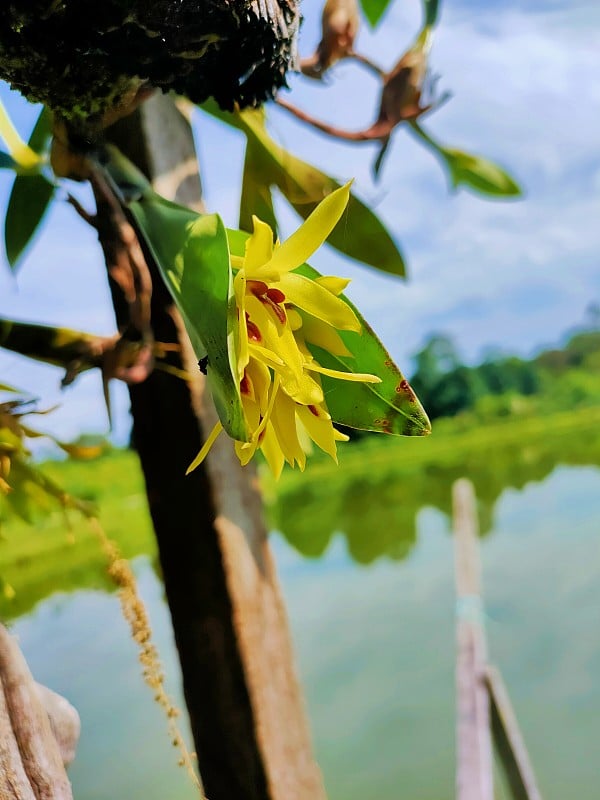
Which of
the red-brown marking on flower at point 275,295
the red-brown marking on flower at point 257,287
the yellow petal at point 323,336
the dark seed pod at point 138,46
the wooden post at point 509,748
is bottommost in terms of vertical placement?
the wooden post at point 509,748

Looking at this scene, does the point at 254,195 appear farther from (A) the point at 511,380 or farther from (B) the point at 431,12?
(A) the point at 511,380

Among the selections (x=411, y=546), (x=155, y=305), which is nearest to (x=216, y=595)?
(x=155, y=305)

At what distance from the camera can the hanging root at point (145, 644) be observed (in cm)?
27

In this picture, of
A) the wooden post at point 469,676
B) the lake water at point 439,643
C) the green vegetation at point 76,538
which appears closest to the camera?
the green vegetation at point 76,538

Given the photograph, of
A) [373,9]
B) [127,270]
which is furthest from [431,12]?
[127,270]

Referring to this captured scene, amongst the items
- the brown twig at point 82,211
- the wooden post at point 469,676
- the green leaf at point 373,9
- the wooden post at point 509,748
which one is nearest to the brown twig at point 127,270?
the brown twig at point 82,211

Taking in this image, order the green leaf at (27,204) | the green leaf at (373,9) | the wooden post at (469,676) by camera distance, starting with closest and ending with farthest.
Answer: the green leaf at (27,204)
the green leaf at (373,9)
the wooden post at (469,676)

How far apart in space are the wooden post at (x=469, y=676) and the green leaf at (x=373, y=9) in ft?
2.83

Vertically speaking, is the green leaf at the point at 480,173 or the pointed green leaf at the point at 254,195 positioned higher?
the green leaf at the point at 480,173

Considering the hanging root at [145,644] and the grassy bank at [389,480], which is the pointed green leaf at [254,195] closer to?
the hanging root at [145,644]

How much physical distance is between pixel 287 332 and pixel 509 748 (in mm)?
1292

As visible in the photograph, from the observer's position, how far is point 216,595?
50 cm

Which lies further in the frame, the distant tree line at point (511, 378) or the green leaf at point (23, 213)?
the distant tree line at point (511, 378)

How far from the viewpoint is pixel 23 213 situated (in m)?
0.41
